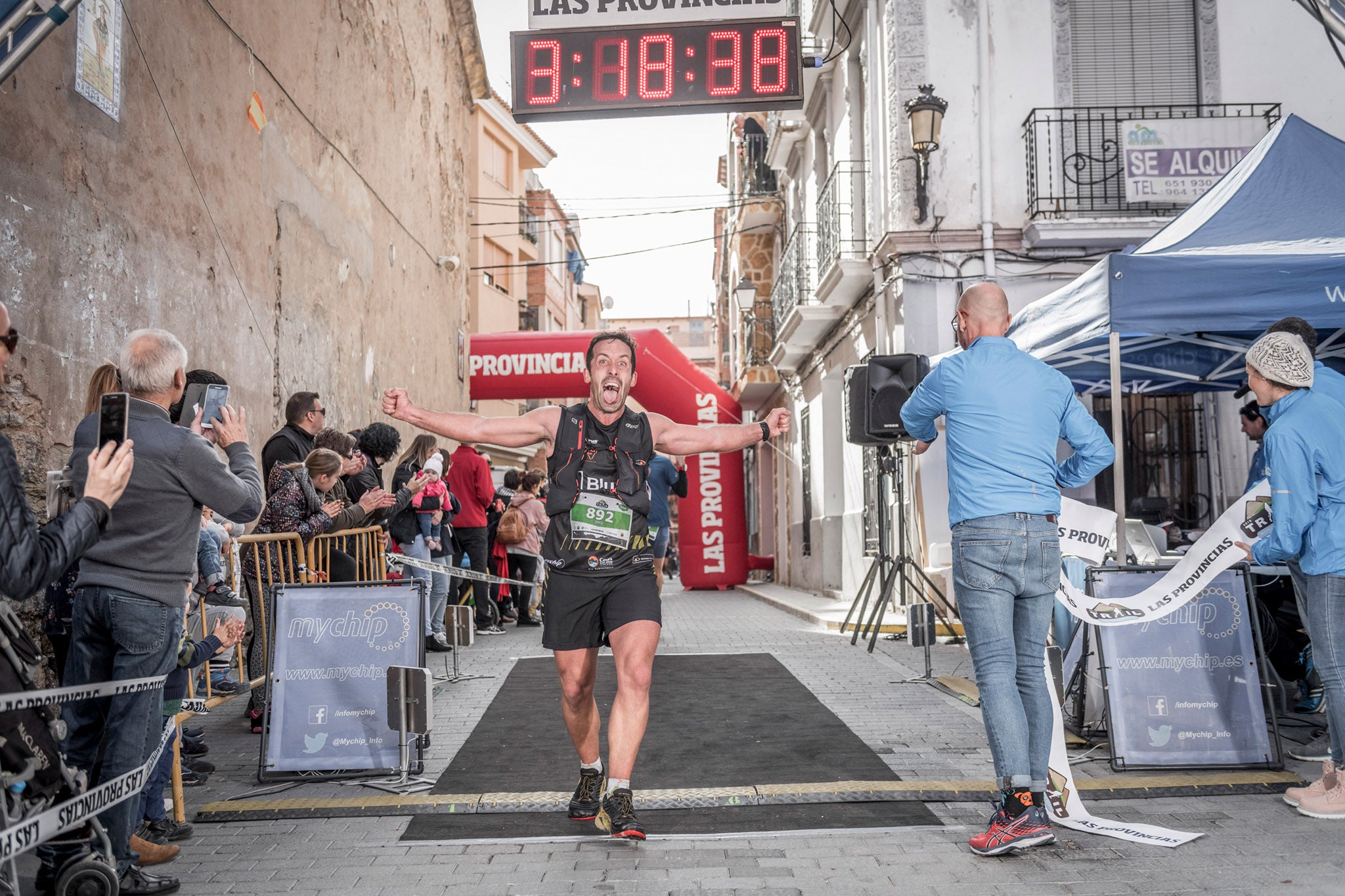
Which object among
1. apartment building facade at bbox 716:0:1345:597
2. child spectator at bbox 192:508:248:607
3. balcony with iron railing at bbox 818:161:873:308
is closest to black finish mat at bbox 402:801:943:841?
child spectator at bbox 192:508:248:607

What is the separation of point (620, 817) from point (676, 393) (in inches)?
629

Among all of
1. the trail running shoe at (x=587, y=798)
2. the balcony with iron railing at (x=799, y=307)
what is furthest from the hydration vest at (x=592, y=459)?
the balcony with iron railing at (x=799, y=307)

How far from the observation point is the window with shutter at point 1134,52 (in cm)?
1298

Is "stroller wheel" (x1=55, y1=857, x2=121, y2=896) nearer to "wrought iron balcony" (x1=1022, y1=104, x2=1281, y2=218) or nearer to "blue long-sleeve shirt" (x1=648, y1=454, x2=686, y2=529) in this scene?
"blue long-sleeve shirt" (x1=648, y1=454, x2=686, y2=529)

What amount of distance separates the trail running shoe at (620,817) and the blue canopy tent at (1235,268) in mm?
3127

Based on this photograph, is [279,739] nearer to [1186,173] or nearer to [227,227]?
[227,227]

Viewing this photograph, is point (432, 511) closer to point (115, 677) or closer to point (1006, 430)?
point (115, 677)

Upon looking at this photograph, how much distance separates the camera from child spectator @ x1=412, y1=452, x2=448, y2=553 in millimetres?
9820

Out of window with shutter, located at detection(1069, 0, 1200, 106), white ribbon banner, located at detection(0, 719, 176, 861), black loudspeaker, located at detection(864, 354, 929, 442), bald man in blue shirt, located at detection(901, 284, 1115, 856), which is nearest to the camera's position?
white ribbon banner, located at detection(0, 719, 176, 861)

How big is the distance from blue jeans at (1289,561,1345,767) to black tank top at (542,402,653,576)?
2814mm

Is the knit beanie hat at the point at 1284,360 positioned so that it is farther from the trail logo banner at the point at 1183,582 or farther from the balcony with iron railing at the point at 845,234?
the balcony with iron railing at the point at 845,234

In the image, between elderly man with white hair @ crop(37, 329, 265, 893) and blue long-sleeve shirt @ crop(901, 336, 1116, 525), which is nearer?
elderly man with white hair @ crop(37, 329, 265, 893)

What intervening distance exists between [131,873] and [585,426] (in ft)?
7.68

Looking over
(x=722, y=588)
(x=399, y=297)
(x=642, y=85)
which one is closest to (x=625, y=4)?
(x=642, y=85)
